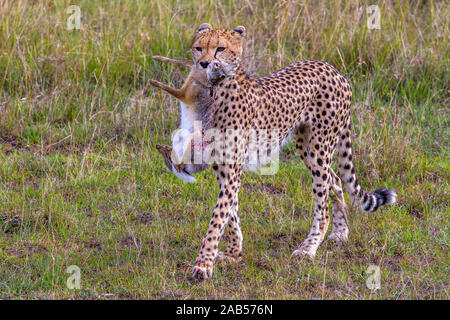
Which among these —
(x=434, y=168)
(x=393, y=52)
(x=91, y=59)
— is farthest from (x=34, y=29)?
(x=434, y=168)

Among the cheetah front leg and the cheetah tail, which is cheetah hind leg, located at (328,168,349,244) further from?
the cheetah front leg

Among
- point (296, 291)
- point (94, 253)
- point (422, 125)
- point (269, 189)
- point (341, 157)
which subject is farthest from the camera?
point (422, 125)

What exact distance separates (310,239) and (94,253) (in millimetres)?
1244

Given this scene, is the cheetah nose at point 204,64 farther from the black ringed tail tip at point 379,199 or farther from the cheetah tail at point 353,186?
the black ringed tail tip at point 379,199

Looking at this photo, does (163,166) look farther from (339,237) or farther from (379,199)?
(379,199)

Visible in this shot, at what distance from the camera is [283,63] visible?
20.2ft

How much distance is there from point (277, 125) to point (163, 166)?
1260mm

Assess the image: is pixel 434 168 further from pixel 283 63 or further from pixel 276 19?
pixel 276 19

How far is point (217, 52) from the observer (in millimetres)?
Answer: 3822

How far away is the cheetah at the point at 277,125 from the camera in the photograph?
3934 millimetres

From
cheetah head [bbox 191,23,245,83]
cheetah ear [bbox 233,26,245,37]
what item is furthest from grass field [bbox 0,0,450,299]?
cheetah ear [bbox 233,26,245,37]

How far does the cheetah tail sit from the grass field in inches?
6.4

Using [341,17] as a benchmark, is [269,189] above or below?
below

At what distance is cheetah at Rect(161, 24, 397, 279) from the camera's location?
393cm
